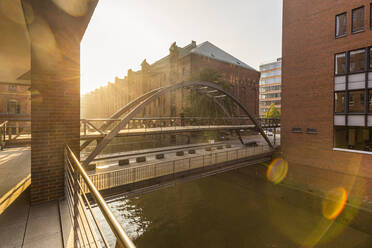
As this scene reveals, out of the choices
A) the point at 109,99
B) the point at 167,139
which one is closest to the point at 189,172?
the point at 167,139

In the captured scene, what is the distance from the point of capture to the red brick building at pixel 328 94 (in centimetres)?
1534

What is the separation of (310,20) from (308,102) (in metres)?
8.34

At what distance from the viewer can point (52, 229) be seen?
10.7ft

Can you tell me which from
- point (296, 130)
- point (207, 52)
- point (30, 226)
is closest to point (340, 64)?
point (296, 130)

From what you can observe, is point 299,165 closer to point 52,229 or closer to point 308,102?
point 308,102

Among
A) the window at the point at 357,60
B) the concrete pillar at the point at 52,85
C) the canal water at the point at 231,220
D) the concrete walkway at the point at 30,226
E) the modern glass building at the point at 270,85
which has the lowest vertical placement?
the canal water at the point at 231,220

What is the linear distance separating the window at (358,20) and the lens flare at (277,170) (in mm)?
13842

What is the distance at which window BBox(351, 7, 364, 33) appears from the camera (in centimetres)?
1543

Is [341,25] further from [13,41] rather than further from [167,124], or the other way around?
[167,124]

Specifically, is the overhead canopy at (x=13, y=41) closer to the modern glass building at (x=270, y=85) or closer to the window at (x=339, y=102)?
the window at (x=339, y=102)

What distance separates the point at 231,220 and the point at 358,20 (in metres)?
19.8

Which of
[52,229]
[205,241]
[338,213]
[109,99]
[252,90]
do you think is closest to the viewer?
[52,229]

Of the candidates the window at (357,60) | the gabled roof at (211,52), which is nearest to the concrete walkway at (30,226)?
the window at (357,60)

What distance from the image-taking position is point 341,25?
1672 cm
